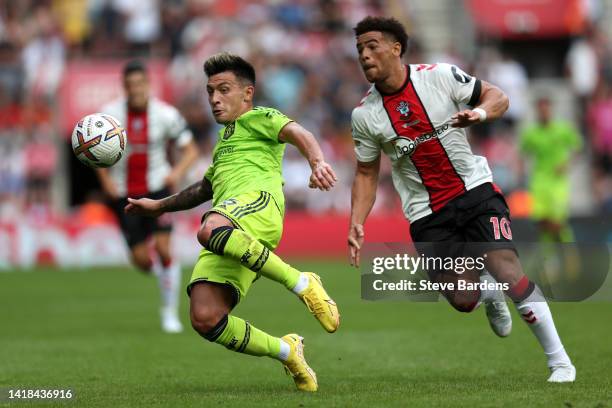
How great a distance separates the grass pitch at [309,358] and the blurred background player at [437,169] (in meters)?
0.61

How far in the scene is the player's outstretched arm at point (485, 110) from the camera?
23.3 ft

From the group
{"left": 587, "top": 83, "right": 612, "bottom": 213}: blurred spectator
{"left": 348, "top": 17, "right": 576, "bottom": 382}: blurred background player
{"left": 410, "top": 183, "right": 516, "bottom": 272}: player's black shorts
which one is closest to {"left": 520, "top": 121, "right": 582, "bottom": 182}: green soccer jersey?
{"left": 587, "top": 83, "right": 612, "bottom": 213}: blurred spectator

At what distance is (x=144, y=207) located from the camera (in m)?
8.16

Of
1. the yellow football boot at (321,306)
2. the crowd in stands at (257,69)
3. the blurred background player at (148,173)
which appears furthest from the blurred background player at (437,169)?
the crowd in stands at (257,69)

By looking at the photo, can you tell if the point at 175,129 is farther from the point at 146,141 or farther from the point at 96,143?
the point at 96,143

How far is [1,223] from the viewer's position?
21922 millimetres

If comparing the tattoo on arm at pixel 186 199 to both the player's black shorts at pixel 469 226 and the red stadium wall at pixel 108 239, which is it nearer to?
the player's black shorts at pixel 469 226

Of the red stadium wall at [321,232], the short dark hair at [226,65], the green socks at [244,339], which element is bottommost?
the red stadium wall at [321,232]

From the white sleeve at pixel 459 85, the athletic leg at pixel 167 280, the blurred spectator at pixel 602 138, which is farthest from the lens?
the blurred spectator at pixel 602 138

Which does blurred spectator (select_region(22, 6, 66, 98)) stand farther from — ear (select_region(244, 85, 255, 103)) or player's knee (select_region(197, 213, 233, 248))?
player's knee (select_region(197, 213, 233, 248))

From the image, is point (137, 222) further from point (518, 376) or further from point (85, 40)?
point (85, 40)

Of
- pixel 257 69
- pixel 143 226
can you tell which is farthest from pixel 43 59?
pixel 143 226

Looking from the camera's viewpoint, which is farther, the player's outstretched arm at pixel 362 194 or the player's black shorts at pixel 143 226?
the player's black shorts at pixel 143 226

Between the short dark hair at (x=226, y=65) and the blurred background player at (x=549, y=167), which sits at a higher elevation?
the short dark hair at (x=226, y=65)
